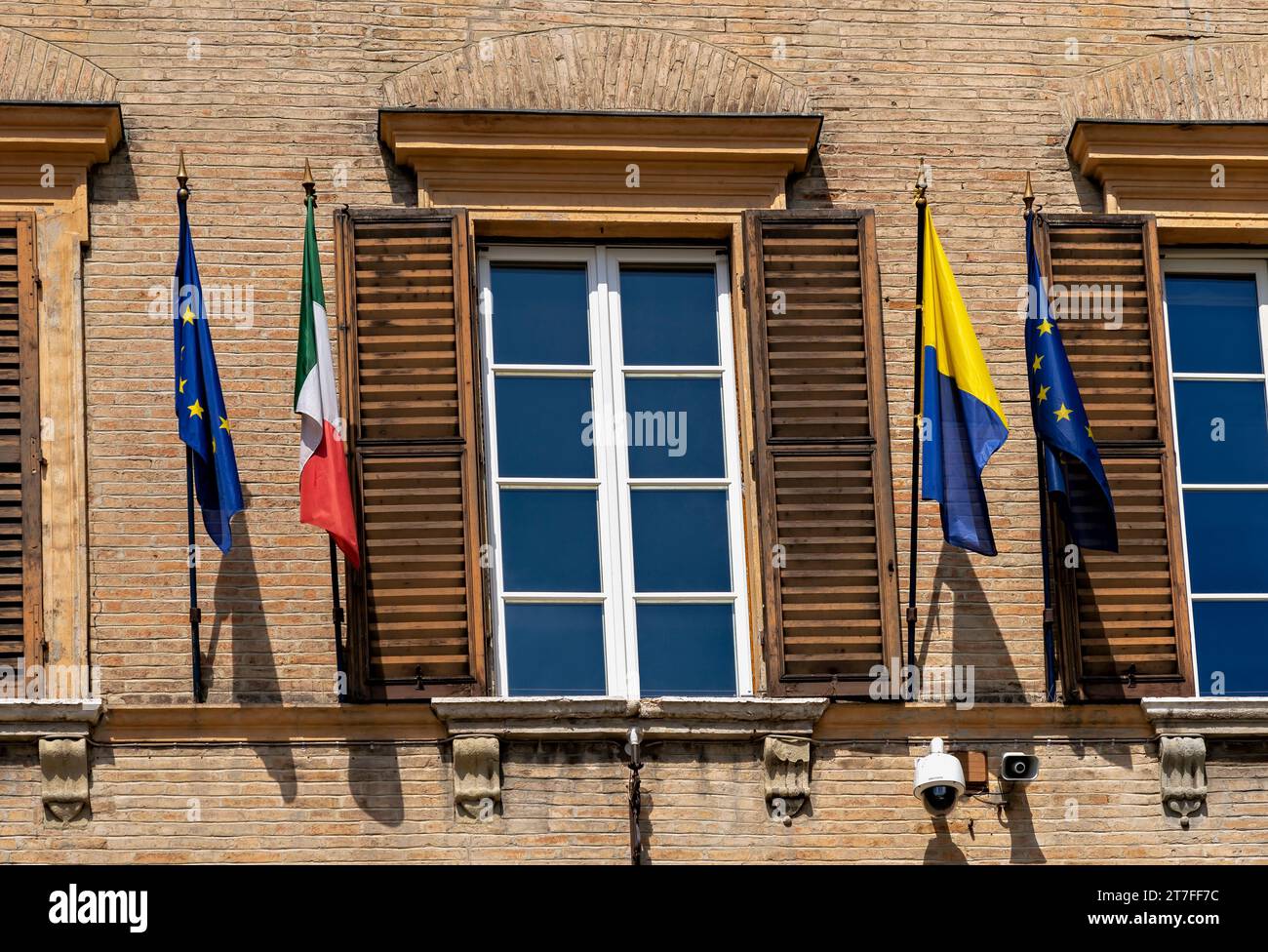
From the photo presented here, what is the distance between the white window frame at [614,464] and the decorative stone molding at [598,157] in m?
0.24

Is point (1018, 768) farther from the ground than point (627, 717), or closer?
closer

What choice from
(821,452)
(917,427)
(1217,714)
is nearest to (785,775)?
(821,452)

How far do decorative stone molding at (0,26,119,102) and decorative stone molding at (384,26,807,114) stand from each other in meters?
1.31

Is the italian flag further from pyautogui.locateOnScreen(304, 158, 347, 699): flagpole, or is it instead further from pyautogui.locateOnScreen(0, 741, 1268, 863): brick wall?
pyautogui.locateOnScreen(0, 741, 1268, 863): brick wall

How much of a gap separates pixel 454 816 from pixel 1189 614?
3.37m

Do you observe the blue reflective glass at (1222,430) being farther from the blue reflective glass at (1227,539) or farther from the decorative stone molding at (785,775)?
the decorative stone molding at (785,775)

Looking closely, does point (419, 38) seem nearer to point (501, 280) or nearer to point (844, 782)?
point (501, 280)

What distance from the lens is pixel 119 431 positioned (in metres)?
12.9

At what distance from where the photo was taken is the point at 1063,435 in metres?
12.7

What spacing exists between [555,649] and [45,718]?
2191 millimetres

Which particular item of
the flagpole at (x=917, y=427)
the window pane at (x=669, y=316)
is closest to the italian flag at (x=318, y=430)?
the window pane at (x=669, y=316)

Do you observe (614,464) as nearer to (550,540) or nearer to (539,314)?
(550,540)

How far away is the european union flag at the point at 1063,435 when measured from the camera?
12.8 m
